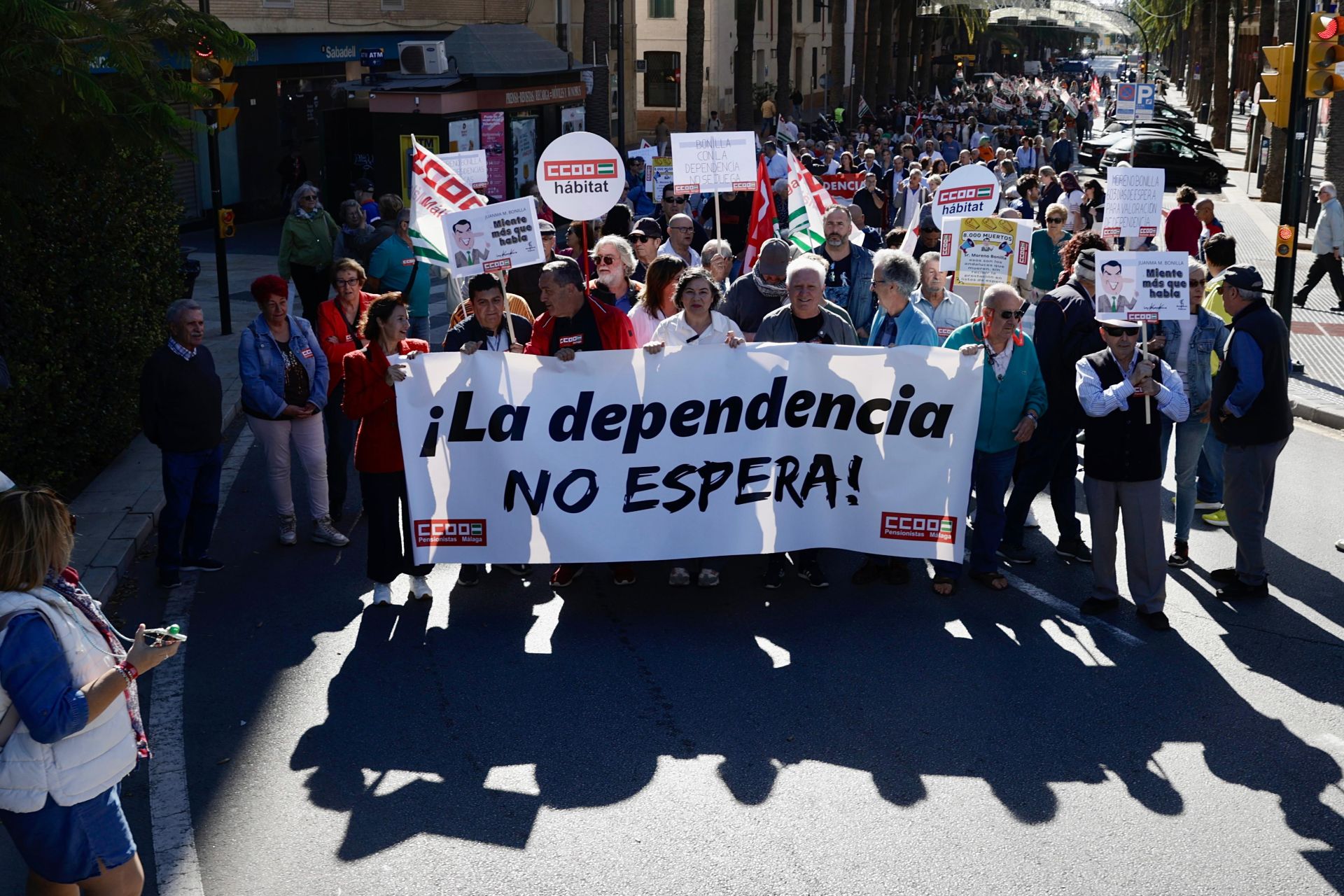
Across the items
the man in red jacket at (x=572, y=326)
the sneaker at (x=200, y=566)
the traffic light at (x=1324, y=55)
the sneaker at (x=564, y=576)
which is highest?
Answer: the traffic light at (x=1324, y=55)

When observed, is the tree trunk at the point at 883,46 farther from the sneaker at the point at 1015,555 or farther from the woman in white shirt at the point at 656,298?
the sneaker at the point at 1015,555

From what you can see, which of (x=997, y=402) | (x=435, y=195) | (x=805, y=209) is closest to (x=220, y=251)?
(x=805, y=209)

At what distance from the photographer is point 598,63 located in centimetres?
3089

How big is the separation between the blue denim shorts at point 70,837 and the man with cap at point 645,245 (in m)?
8.19

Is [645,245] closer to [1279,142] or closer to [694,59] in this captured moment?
[1279,142]

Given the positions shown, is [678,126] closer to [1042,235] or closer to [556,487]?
[1042,235]

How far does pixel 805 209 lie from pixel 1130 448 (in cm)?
527

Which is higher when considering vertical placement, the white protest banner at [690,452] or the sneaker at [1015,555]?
the white protest banner at [690,452]

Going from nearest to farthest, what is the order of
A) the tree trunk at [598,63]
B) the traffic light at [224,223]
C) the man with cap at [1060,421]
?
the man with cap at [1060,421], the traffic light at [224,223], the tree trunk at [598,63]

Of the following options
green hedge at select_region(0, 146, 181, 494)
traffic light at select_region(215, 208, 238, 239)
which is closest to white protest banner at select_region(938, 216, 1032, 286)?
green hedge at select_region(0, 146, 181, 494)

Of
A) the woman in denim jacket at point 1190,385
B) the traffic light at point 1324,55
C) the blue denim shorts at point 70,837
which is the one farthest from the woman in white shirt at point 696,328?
the traffic light at point 1324,55

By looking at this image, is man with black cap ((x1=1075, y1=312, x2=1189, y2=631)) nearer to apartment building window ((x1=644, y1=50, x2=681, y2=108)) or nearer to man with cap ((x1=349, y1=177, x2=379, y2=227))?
man with cap ((x1=349, y1=177, x2=379, y2=227))

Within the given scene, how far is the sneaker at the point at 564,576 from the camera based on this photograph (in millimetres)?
8039

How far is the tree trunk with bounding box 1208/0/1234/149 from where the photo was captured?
46.2 meters
